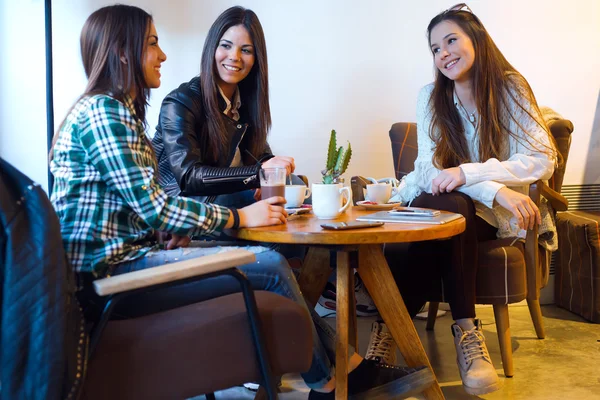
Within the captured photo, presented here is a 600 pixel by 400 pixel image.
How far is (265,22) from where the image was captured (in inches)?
118

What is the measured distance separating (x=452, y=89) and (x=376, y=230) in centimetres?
122

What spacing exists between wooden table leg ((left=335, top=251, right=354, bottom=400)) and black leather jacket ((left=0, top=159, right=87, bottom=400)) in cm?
73

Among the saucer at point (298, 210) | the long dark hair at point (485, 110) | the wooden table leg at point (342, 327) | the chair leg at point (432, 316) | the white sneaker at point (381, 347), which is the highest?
the long dark hair at point (485, 110)

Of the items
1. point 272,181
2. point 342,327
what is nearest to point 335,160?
point 272,181

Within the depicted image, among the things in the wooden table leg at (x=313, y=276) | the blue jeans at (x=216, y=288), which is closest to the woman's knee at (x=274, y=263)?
the blue jeans at (x=216, y=288)

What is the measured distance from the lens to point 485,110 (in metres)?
2.34

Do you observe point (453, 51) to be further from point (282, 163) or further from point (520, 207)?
point (282, 163)

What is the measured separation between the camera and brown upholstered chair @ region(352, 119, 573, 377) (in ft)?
6.93

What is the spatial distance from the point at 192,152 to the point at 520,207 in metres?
1.07

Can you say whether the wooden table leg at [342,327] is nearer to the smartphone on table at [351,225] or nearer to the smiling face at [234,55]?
the smartphone on table at [351,225]

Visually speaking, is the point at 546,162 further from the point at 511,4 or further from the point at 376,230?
the point at 511,4

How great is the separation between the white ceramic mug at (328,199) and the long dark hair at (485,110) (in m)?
0.79

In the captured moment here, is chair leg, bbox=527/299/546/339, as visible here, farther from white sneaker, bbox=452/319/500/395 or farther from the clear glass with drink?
the clear glass with drink

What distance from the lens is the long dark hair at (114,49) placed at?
1.47m
